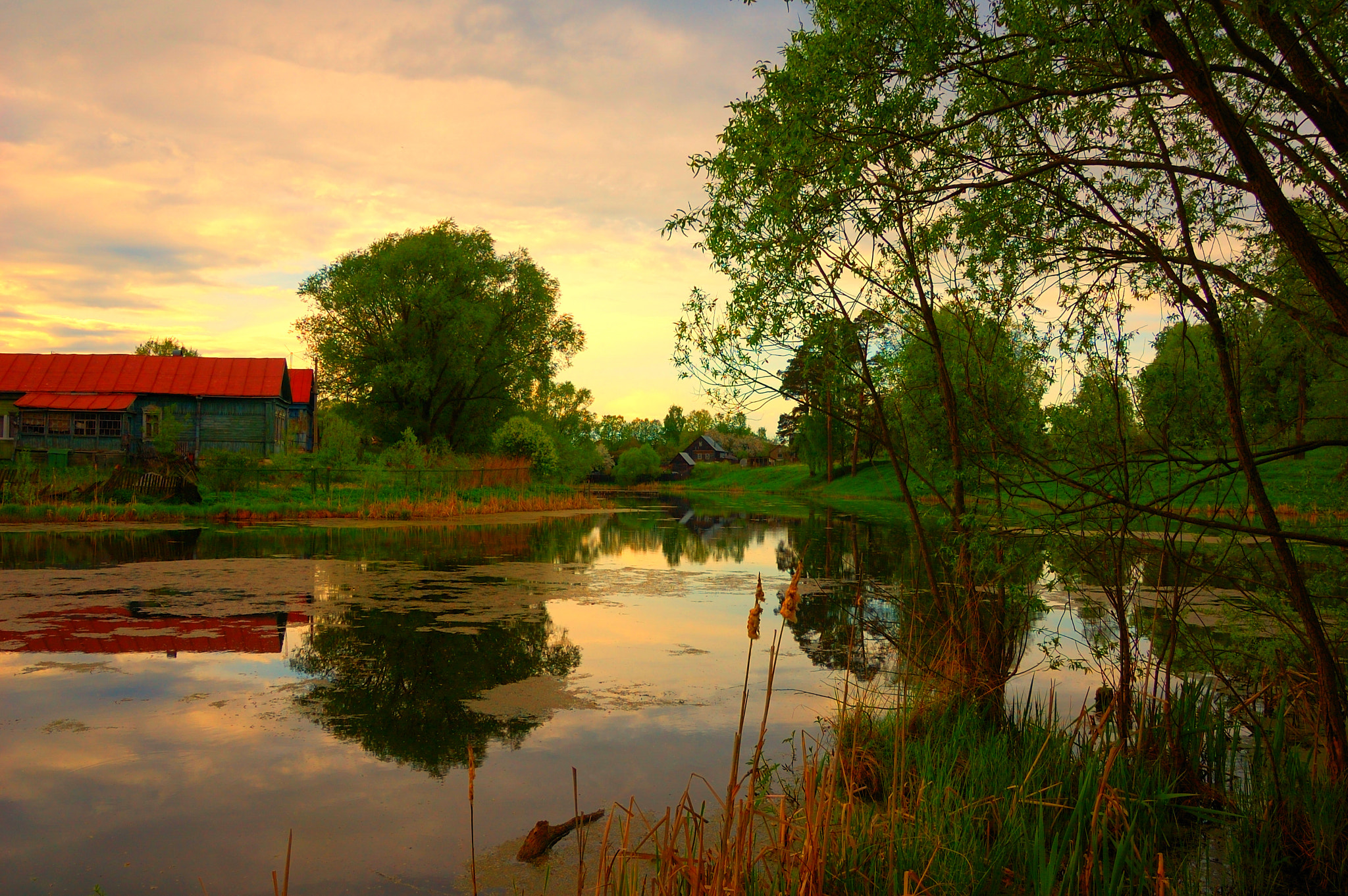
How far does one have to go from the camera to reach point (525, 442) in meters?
36.9

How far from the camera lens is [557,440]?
47.6m

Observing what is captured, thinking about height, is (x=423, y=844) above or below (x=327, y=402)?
below

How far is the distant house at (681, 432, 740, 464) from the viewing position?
106 metres

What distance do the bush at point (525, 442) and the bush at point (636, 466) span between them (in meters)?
43.5

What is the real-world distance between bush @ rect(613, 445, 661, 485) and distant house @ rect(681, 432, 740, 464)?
1930 cm

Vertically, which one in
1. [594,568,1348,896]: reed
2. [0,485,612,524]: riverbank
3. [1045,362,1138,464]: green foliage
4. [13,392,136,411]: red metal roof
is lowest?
[594,568,1348,896]: reed

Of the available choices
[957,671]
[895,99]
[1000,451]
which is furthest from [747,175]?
[957,671]

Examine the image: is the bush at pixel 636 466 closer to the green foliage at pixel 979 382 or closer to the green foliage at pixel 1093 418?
the green foliage at pixel 979 382

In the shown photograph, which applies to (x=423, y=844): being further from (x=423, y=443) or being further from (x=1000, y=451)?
(x=423, y=443)

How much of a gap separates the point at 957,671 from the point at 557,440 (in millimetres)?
41707

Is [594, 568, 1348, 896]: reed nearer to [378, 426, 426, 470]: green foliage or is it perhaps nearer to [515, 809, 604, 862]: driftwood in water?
[515, 809, 604, 862]: driftwood in water

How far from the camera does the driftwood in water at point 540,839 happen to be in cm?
457

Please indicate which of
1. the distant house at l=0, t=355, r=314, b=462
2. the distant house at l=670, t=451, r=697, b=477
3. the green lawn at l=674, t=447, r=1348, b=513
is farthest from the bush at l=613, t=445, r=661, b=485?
the distant house at l=0, t=355, r=314, b=462

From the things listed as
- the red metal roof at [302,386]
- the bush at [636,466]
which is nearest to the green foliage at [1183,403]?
the red metal roof at [302,386]
